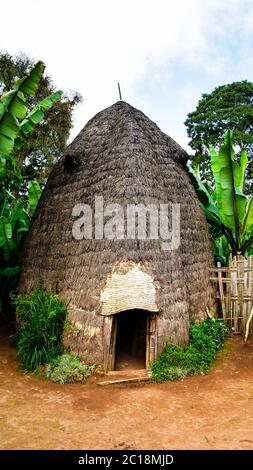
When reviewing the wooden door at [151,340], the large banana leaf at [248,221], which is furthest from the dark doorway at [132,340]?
the large banana leaf at [248,221]

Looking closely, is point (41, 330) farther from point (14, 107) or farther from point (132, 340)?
point (14, 107)

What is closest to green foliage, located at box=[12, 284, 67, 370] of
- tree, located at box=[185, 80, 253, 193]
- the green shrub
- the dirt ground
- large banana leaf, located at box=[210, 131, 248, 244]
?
the green shrub

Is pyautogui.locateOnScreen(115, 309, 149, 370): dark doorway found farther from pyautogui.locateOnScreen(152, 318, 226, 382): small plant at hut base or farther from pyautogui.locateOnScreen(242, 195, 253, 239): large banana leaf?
pyautogui.locateOnScreen(242, 195, 253, 239): large banana leaf

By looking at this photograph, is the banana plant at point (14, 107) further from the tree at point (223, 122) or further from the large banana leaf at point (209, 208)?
the tree at point (223, 122)

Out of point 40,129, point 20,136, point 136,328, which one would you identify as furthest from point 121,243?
point 40,129

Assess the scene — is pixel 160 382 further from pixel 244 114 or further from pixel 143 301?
pixel 244 114

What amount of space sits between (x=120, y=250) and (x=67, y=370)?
215 cm

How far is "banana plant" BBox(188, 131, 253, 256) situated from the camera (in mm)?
8383

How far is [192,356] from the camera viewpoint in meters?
6.88

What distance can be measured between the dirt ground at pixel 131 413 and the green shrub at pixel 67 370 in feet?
0.44

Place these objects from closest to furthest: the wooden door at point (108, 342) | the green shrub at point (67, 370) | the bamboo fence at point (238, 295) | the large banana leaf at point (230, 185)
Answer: the green shrub at point (67, 370) < the wooden door at point (108, 342) < the bamboo fence at point (238, 295) < the large banana leaf at point (230, 185)

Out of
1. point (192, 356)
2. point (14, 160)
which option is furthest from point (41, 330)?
point (14, 160)

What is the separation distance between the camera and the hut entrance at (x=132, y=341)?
672 centimetres

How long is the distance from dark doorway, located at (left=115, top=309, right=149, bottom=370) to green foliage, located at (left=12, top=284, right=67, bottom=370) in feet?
3.56
